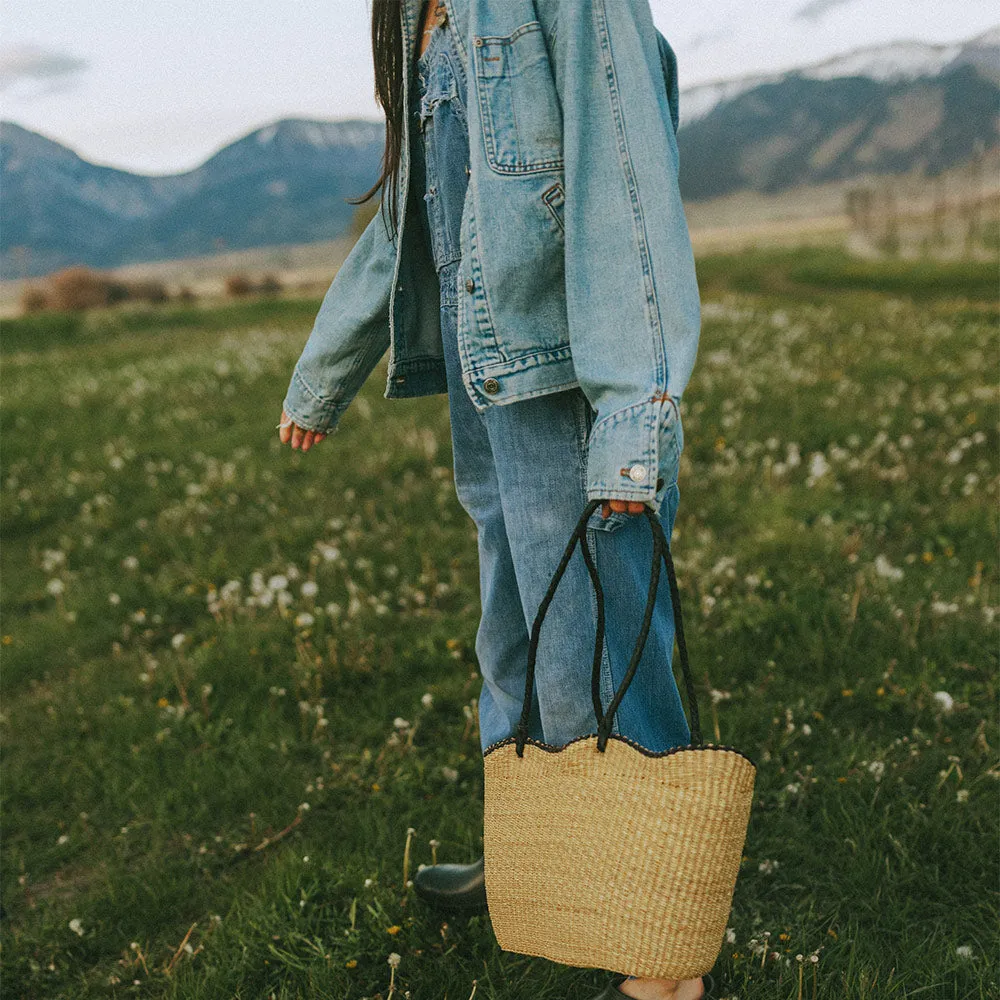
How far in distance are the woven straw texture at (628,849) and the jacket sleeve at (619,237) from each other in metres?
0.65

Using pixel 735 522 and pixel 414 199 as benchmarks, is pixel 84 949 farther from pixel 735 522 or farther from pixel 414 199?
pixel 735 522

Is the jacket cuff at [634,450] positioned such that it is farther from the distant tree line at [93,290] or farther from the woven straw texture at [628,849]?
the distant tree line at [93,290]

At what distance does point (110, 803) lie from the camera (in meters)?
4.08

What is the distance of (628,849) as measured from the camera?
2074 mm

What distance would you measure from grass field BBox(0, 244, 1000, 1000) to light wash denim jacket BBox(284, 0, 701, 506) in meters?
1.85

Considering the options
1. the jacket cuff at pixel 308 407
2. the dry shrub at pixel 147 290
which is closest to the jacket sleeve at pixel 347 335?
the jacket cuff at pixel 308 407

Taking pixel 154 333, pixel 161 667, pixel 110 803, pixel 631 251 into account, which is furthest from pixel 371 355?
pixel 154 333

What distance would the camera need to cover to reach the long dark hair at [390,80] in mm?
2611

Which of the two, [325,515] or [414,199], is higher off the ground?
[414,199]

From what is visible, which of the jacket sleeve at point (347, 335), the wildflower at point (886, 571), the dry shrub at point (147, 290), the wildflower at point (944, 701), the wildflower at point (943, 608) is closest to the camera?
the jacket sleeve at point (347, 335)

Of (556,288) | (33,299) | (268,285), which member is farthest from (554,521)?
(268,285)

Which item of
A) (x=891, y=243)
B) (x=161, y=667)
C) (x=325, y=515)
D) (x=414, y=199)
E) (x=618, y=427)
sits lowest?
(x=161, y=667)

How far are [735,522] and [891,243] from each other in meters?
55.1

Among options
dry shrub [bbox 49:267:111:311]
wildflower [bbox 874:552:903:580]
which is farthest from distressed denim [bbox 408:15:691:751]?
dry shrub [bbox 49:267:111:311]
